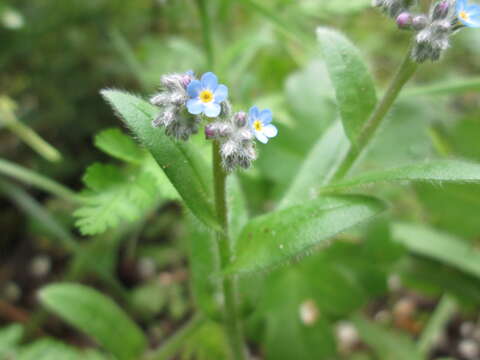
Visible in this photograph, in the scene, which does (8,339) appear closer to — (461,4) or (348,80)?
(348,80)

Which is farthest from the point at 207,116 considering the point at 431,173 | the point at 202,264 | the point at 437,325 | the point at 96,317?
the point at 437,325

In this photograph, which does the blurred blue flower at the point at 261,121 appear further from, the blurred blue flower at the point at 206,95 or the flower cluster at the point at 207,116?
the blurred blue flower at the point at 206,95

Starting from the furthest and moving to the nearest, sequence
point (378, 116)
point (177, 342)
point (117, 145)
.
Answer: point (177, 342) → point (117, 145) → point (378, 116)

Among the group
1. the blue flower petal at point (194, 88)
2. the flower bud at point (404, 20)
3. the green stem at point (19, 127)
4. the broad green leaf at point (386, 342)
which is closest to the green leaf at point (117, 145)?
the blue flower petal at point (194, 88)

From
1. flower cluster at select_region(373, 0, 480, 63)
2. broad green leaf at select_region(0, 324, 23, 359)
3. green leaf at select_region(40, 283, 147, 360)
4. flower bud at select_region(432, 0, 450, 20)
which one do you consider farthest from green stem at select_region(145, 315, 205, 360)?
flower bud at select_region(432, 0, 450, 20)

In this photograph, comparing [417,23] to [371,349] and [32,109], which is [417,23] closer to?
[371,349]

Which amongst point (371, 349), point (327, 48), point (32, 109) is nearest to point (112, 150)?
point (327, 48)
